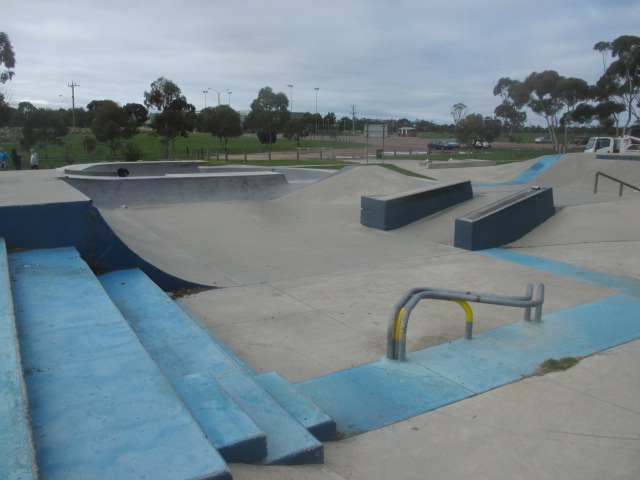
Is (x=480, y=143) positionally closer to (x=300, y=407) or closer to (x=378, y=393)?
(x=378, y=393)

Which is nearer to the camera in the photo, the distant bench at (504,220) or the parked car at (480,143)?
the distant bench at (504,220)

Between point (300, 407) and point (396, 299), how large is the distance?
343cm

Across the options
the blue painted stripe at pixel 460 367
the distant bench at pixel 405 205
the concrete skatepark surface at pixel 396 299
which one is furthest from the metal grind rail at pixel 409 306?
the distant bench at pixel 405 205

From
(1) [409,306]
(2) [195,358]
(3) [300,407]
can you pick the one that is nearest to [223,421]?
(3) [300,407]

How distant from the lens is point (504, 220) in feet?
→ 35.3

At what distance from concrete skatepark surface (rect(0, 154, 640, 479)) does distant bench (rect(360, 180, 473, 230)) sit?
0.29m

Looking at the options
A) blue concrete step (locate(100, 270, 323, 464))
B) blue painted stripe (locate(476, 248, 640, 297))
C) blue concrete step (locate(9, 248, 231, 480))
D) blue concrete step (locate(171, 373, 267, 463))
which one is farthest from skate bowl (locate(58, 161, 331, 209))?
blue concrete step (locate(171, 373, 267, 463))

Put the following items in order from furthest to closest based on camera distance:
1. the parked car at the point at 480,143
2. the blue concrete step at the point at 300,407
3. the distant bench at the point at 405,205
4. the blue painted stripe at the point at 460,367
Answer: the parked car at the point at 480,143
the distant bench at the point at 405,205
the blue painted stripe at the point at 460,367
the blue concrete step at the point at 300,407

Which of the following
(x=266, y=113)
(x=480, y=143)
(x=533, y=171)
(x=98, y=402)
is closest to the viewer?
(x=98, y=402)

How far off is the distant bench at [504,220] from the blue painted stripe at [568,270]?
29 centimetres

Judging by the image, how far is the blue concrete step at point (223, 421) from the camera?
9.65 ft

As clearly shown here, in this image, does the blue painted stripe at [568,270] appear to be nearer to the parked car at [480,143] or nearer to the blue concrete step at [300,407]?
the blue concrete step at [300,407]

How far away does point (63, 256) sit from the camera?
593 cm

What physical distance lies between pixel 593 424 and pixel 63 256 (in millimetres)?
5526
